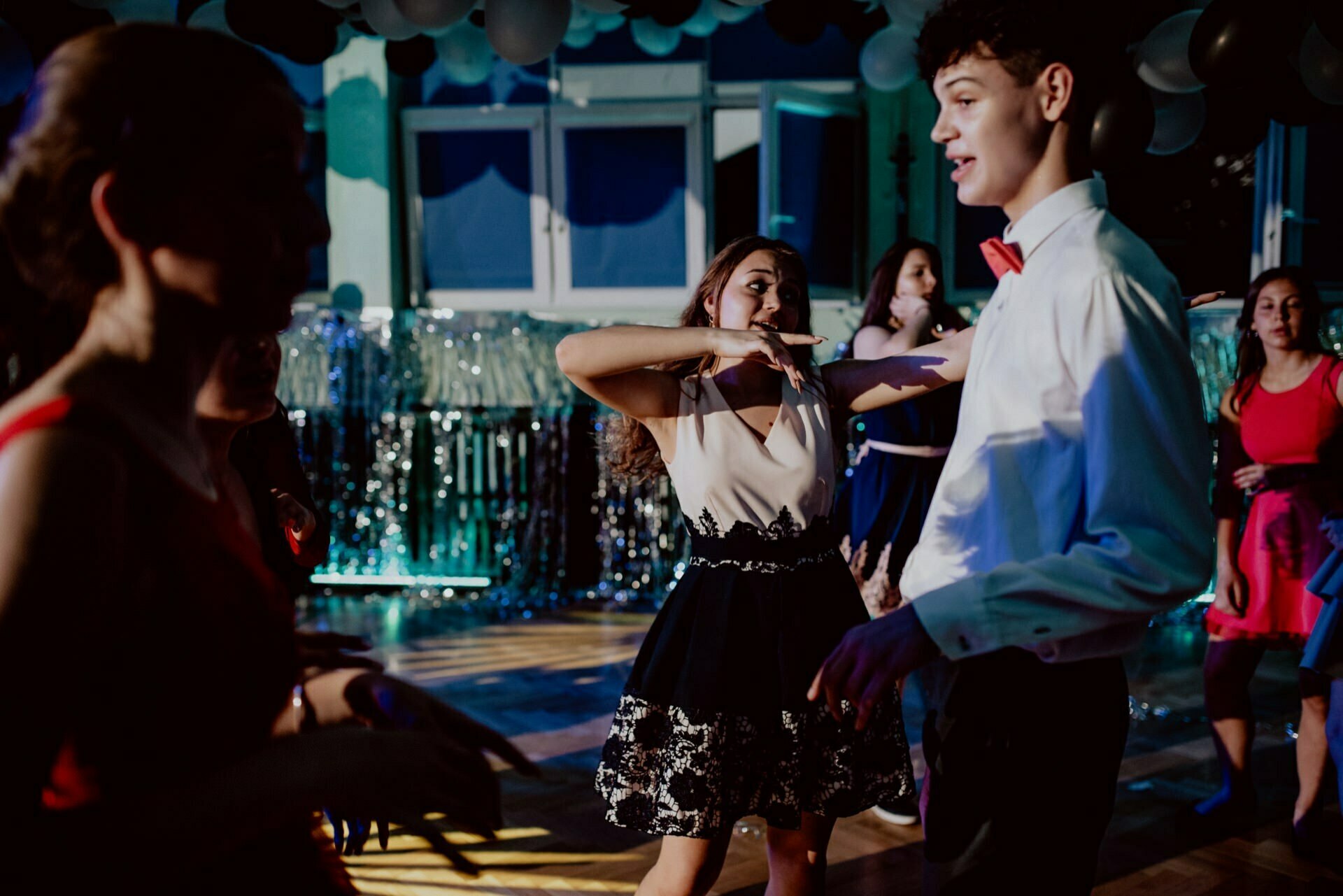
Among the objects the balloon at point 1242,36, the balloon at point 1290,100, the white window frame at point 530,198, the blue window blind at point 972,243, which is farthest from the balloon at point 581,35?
the balloon at point 1290,100

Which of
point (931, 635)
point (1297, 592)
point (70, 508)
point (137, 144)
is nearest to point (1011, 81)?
point (931, 635)

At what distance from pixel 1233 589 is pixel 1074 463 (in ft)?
7.39

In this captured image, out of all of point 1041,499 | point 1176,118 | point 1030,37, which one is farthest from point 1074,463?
point 1176,118

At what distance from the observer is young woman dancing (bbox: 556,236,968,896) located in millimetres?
1745

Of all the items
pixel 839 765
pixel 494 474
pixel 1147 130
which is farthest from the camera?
pixel 494 474

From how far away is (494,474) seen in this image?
583 cm

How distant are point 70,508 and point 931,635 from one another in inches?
30.1

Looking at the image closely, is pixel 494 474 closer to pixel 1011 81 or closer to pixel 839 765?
pixel 839 765

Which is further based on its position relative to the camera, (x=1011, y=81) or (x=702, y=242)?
(x=702, y=242)

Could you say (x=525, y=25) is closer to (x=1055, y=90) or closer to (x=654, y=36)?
(x=654, y=36)

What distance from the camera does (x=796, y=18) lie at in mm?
4289

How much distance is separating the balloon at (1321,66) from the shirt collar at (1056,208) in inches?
123

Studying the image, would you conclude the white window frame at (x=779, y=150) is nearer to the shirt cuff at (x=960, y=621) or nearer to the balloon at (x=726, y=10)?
the balloon at (x=726, y=10)

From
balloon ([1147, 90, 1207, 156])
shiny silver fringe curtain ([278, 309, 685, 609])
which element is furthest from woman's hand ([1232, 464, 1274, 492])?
shiny silver fringe curtain ([278, 309, 685, 609])
